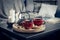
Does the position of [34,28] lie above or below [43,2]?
below

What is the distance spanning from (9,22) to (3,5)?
119cm

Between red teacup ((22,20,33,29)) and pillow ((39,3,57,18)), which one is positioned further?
pillow ((39,3,57,18))

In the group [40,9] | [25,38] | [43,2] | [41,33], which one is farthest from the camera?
[43,2]

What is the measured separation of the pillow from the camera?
111 inches

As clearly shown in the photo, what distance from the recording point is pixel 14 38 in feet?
5.03

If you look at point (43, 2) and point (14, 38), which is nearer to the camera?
point (14, 38)

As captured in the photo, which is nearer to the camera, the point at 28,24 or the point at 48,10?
the point at 28,24

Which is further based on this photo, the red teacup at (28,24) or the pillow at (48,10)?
the pillow at (48,10)

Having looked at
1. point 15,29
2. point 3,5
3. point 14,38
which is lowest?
point 14,38

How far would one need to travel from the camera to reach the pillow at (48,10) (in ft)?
9.28

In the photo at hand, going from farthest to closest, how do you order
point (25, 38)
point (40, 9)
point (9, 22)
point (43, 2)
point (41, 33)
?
point (43, 2), point (40, 9), point (9, 22), point (41, 33), point (25, 38)

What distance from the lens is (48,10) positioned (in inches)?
113

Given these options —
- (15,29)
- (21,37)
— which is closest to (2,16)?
(15,29)

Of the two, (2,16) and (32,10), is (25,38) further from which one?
(32,10)
